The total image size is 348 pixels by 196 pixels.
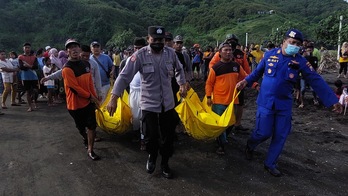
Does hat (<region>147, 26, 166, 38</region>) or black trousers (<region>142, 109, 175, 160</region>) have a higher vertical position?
hat (<region>147, 26, 166, 38</region>)

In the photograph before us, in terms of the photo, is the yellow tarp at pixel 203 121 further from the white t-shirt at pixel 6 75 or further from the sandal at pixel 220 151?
the white t-shirt at pixel 6 75

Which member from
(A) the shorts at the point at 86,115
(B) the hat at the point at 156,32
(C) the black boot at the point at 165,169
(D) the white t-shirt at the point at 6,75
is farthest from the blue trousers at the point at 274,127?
(D) the white t-shirt at the point at 6,75

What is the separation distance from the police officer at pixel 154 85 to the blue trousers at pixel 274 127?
1.16 metres

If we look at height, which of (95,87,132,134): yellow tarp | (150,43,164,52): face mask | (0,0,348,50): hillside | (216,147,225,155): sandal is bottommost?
(216,147,225,155): sandal

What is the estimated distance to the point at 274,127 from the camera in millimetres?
4125

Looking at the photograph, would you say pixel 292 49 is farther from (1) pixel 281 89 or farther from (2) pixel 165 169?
(2) pixel 165 169

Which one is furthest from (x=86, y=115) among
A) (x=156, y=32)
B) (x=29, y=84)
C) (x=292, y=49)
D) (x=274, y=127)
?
(x=29, y=84)

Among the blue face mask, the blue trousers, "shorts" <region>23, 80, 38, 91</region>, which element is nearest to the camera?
the blue face mask

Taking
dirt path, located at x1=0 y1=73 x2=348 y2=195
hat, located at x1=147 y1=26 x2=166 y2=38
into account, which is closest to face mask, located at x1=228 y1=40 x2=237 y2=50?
dirt path, located at x1=0 y1=73 x2=348 y2=195

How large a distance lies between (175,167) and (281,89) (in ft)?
6.08

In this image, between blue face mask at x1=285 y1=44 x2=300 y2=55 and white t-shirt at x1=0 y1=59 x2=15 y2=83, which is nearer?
blue face mask at x1=285 y1=44 x2=300 y2=55

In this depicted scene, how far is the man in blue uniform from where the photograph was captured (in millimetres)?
3879

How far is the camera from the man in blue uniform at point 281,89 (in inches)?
153

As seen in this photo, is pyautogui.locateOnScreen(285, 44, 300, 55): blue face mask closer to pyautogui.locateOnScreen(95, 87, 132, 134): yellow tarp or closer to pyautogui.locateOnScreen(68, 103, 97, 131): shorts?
pyautogui.locateOnScreen(95, 87, 132, 134): yellow tarp
